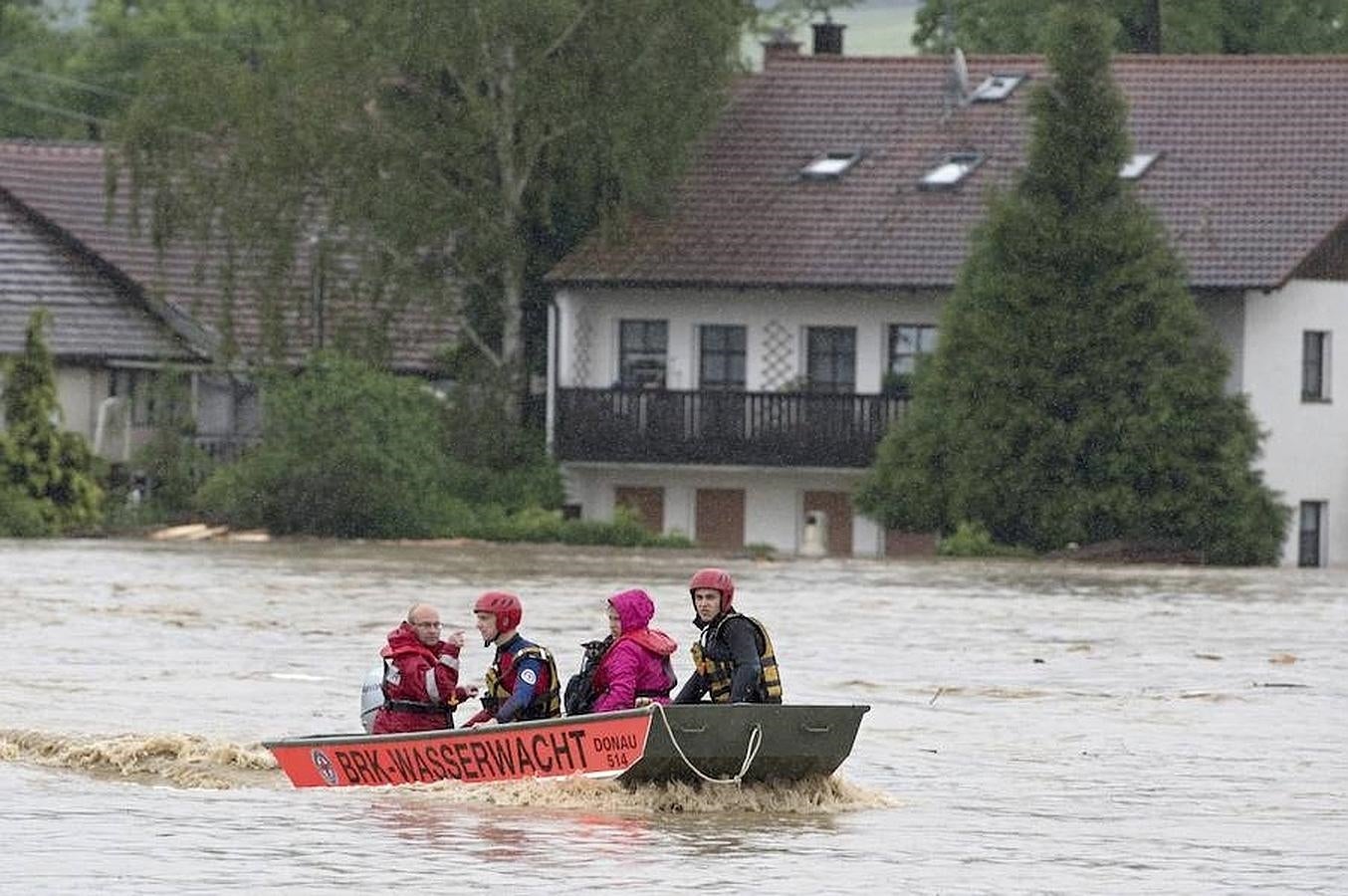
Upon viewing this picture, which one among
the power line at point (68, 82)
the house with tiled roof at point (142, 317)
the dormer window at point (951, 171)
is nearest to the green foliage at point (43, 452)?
the house with tiled roof at point (142, 317)

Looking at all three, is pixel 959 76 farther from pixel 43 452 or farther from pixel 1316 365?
pixel 43 452

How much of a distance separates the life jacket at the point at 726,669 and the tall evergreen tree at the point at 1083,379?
30.8 m

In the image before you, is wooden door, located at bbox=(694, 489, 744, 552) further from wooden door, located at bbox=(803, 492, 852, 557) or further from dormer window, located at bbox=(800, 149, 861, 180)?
dormer window, located at bbox=(800, 149, 861, 180)

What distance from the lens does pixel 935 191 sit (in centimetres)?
5844

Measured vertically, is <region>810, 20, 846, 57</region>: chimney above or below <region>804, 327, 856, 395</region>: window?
above

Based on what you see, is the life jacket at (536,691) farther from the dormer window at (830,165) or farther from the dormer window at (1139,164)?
the dormer window at (830,165)

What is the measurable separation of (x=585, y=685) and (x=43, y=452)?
33847 mm

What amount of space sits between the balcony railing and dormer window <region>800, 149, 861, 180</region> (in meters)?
4.16

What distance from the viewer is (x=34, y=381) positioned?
5403 centimetres

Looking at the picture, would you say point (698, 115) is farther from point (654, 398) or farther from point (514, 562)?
point (514, 562)

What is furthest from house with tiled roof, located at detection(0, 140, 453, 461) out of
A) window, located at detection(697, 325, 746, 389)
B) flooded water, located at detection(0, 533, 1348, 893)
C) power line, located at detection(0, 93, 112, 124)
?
power line, located at detection(0, 93, 112, 124)

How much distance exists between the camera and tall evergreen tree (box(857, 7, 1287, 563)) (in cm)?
5122

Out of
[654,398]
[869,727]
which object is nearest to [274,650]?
[869,727]

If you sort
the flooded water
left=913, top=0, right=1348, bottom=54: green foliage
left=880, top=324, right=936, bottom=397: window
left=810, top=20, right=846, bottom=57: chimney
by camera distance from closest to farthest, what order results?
the flooded water
left=880, top=324, right=936, bottom=397: window
left=810, top=20, right=846, bottom=57: chimney
left=913, top=0, right=1348, bottom=54: green foliage
